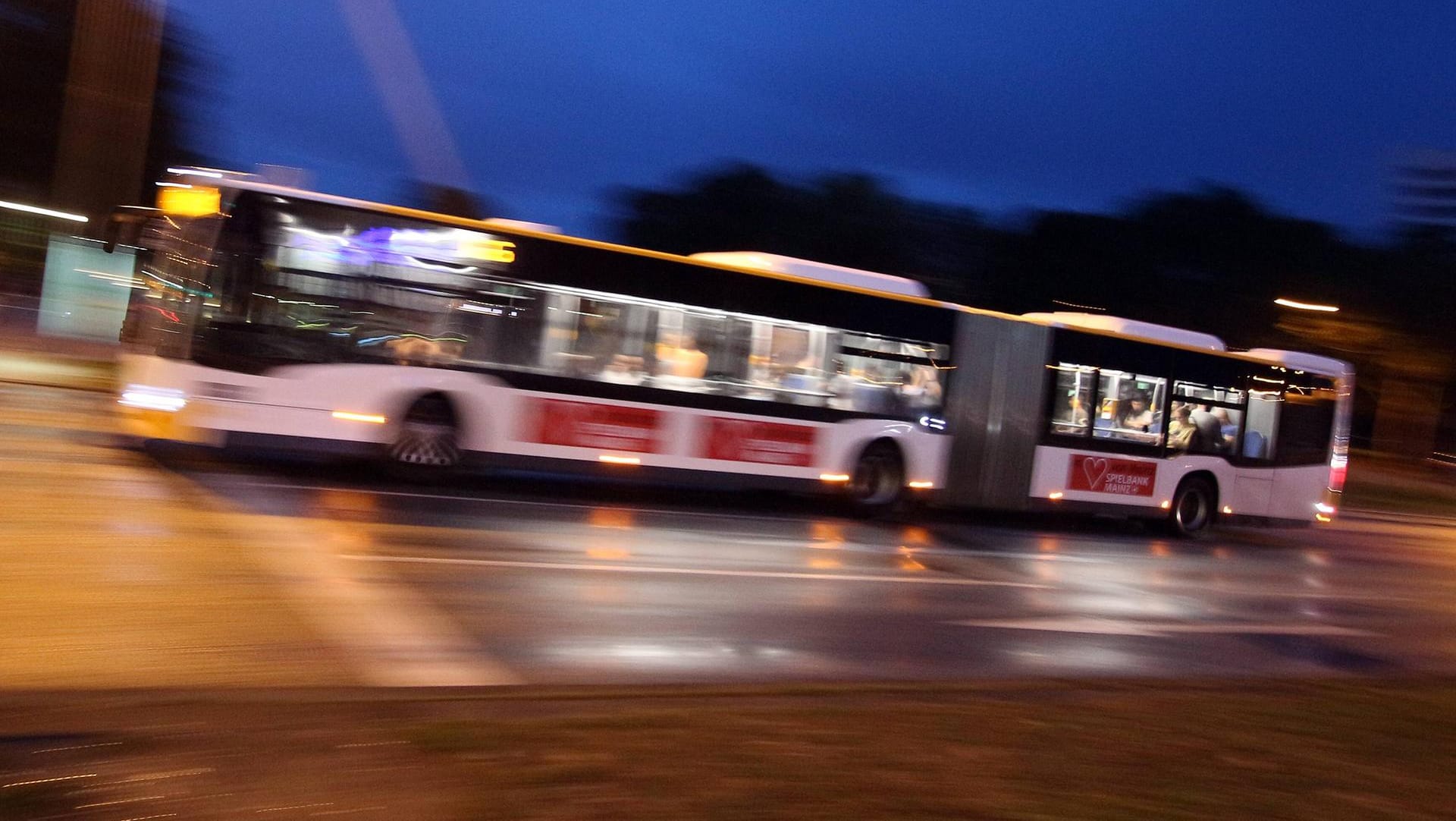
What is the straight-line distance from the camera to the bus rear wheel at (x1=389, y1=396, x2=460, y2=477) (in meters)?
14.2

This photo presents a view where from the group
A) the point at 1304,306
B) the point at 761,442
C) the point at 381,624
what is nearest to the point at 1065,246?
the point at 1304,306

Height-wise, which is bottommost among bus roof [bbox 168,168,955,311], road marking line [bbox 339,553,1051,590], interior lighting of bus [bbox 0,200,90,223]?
road marking line [bbox 339,553,1051,590]

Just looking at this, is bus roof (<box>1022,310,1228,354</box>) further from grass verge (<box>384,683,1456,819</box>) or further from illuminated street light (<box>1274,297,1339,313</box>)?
illuminated street light (<box>1274,297,1339,313</box>)

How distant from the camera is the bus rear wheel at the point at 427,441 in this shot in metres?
14.2

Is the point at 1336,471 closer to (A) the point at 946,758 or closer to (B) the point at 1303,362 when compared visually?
(B) the point at 1303,362

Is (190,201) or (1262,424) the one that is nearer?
(190,201)

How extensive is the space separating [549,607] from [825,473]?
8.44 meters

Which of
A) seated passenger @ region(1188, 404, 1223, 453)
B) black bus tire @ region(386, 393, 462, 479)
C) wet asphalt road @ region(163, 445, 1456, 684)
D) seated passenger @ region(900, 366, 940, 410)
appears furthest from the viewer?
seated passenger @ region(1188, 404, 1223, 453)

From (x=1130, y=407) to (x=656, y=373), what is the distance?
8.14m

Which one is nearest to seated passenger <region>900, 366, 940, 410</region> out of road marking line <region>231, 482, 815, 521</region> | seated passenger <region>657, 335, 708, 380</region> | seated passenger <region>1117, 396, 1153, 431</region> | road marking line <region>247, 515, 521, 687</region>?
road marking line <region>231, 482, 815, 521</region>

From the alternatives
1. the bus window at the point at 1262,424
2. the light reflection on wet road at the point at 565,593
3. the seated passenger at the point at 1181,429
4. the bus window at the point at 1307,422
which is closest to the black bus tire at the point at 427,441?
the light reflection on wet road at the point at 565,593

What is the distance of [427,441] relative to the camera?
47.1ft

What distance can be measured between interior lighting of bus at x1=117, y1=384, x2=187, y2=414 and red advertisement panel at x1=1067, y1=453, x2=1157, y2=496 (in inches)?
483

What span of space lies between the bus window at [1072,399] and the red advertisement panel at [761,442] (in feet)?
14.2
